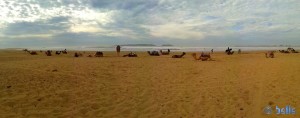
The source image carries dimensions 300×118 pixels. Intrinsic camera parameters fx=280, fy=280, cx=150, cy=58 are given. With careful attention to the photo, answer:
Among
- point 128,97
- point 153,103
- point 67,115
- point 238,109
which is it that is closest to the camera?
point 67,115

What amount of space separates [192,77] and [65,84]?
18.8 feet

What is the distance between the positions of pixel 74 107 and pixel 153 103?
7.19 ft

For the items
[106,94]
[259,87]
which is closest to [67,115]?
[106,94]

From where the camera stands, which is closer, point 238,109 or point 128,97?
point 238,109

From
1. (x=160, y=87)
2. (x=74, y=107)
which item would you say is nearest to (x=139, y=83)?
(x=160, y=87)

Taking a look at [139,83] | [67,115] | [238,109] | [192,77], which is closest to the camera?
[67,115]

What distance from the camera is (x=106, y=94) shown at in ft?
29.6

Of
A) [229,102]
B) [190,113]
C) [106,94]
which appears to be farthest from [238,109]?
[106,94]

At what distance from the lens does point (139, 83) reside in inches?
438

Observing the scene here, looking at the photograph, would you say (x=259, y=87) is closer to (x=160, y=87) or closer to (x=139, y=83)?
(x=160, y=87)

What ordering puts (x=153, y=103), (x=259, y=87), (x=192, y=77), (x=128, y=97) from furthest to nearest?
(x=192, y=77), (x=259, y=87), (x=128, y=97), (x=153, y=103)

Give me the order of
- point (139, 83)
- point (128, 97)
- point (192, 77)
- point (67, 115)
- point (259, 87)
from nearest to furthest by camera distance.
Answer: point (67, 115)
point (128, 97)
point (259, 87)
point (139, 83)
point (192, 77)

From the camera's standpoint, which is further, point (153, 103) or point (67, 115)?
point (153, 103)

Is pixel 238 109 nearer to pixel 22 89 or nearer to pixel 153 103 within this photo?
pixel 153 103
